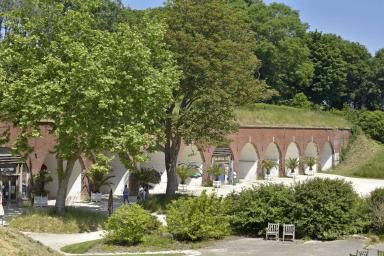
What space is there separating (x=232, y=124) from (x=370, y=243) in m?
11.0

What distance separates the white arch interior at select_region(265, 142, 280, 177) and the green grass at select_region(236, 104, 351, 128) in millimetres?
1933

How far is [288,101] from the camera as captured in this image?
73438mm

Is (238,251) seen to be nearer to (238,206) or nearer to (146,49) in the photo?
(238,206)

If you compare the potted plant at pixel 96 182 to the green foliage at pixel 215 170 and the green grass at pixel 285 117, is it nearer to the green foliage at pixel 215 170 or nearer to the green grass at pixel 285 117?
the green foliage at pixel 215 170

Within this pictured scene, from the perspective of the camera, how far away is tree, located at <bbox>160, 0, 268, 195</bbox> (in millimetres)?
29047

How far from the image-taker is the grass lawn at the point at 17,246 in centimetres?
1163

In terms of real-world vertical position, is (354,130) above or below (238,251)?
above

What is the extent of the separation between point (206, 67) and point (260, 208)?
8939 mm

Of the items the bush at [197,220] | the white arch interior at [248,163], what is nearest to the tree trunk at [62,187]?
the bush at [197,220]

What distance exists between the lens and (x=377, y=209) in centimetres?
2281

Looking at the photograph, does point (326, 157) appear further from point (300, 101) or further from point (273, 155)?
point (300, 101)

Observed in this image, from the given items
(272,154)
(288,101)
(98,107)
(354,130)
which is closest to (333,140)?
(354,130)

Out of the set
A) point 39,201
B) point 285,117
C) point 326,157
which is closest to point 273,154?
point 285,117

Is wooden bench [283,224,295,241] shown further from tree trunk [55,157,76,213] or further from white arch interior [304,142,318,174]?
white arch interior [304,142,318,174]
